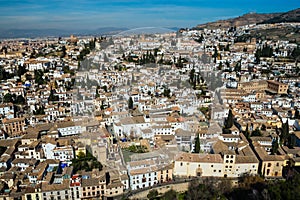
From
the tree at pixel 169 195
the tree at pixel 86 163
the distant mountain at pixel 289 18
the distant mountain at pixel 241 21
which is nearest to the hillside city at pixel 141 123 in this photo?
the tree at pixel 86 163

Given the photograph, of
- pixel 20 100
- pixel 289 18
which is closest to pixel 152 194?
pixel 20 100

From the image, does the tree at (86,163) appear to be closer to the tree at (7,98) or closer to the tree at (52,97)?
the tree at (52,97)

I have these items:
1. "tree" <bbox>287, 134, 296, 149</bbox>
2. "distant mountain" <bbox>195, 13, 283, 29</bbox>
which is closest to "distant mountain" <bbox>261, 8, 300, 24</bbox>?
"distant mountain" <bbox>195, 13, 283, 29</bbox>

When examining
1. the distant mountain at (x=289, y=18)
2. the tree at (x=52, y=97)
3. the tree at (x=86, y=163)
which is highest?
the distant mountain at (x=289, y=18)

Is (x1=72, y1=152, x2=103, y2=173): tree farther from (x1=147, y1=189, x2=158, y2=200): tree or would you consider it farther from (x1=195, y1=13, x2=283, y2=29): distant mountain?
(x1=195, y1=13, x2=283, y2=29): distant mountain

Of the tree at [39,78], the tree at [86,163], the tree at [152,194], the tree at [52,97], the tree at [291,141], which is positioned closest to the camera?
the tree at [152,194]

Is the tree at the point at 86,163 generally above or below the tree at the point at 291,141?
below

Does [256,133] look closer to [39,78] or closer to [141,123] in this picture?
[141,123]

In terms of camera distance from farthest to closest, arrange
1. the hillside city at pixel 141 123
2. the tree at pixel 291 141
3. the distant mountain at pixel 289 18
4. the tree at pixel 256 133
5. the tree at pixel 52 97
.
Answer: the distant mountain at pixel 289 18 → the tree at pixel 52 97 → the tree at pixel 256 133 → the tree at pixel 291 141 → the hillside city at pixel 141 123
